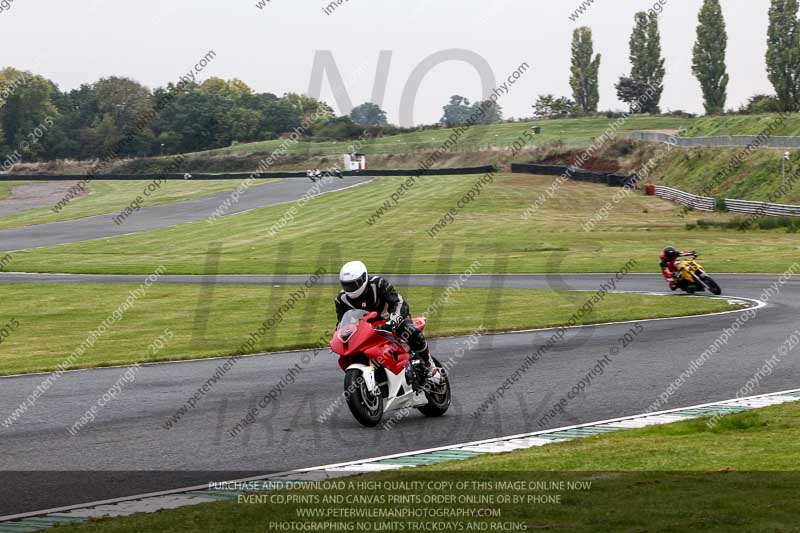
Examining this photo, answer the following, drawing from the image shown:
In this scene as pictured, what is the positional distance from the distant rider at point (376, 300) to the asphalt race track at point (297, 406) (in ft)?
3.43

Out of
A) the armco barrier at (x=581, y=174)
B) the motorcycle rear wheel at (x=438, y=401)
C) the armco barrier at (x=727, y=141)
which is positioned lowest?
the armco barrier at (x=581, y=174)

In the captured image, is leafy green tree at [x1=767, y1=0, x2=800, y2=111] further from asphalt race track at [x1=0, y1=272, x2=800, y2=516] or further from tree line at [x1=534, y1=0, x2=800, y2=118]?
asphalt race track at [x1=0, y1=272, x2=800, y2=516]

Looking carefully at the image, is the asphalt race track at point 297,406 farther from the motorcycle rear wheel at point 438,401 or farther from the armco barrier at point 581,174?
the armco barrier at point 581,174

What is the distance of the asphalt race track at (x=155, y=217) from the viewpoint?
5978cm

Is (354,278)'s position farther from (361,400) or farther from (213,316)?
(213,316)

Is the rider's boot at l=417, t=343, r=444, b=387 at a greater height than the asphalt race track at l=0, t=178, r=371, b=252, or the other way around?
the rider's boot at l=417, t=343, r=444, b=387

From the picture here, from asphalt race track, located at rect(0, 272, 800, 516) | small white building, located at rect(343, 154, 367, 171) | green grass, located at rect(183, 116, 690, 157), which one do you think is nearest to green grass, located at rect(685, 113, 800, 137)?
green grass, located at rect(183, 116, 690, 157)

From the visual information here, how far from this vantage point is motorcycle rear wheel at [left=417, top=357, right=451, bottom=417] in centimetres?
1214

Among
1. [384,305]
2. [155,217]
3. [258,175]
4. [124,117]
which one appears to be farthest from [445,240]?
[124,117]

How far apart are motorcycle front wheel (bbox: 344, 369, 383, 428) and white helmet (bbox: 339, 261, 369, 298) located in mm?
850

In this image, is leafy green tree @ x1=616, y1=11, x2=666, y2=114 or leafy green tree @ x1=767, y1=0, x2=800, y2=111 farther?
leafy green tree @ x1=616, y1=11, x2=666, y2=114

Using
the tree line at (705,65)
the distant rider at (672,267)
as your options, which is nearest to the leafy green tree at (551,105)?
the tree line at (705,65)

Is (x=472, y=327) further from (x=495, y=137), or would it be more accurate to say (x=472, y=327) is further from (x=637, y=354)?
(x=495, y=137)

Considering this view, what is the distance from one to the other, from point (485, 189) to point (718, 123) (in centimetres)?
2579
